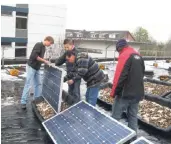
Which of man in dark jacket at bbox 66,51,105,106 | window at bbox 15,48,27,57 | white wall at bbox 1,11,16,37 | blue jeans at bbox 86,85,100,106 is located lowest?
window at bbox 15,48,27,57

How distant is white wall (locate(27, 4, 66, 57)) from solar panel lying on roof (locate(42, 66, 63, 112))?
871 inches

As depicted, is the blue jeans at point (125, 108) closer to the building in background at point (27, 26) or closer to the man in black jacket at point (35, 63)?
the man in black jacket at point (35, 63)

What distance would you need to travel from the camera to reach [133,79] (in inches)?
165

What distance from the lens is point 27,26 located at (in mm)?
27656

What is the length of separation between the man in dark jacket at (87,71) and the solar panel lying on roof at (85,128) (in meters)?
0.65

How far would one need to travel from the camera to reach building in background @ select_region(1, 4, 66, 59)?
2559 centimetres

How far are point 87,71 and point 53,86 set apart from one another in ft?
3.06

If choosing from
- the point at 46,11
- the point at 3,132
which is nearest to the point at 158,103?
the point at 3,132

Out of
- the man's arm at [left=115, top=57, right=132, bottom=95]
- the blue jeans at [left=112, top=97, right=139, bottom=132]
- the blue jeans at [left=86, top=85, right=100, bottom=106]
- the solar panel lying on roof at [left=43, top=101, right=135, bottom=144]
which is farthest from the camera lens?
the blue jeans at [left=86, top=85, right=100, bottom=106]

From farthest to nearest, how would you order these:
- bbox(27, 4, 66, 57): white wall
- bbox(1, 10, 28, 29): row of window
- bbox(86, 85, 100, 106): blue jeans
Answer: bbox(27, 4, 66, 57): white wall, bbox(1, 10, 28, 29): row of window, bbox(86, 85, 100, 106): blue jeans

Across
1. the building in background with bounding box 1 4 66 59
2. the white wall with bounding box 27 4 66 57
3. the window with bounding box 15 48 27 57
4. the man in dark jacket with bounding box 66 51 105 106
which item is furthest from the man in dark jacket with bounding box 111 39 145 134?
the white wall with bounding box 27 4 66 57

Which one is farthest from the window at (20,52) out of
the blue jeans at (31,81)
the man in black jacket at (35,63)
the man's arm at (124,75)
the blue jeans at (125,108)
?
the man's arm at (124,75)

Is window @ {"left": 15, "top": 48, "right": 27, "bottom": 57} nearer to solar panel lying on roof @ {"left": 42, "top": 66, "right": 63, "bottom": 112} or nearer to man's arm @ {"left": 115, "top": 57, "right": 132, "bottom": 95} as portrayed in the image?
solar panel lying on roof @ {"left": 42, "top": 66, "right": 63, "bottom": 112}

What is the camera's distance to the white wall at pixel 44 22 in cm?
2783
